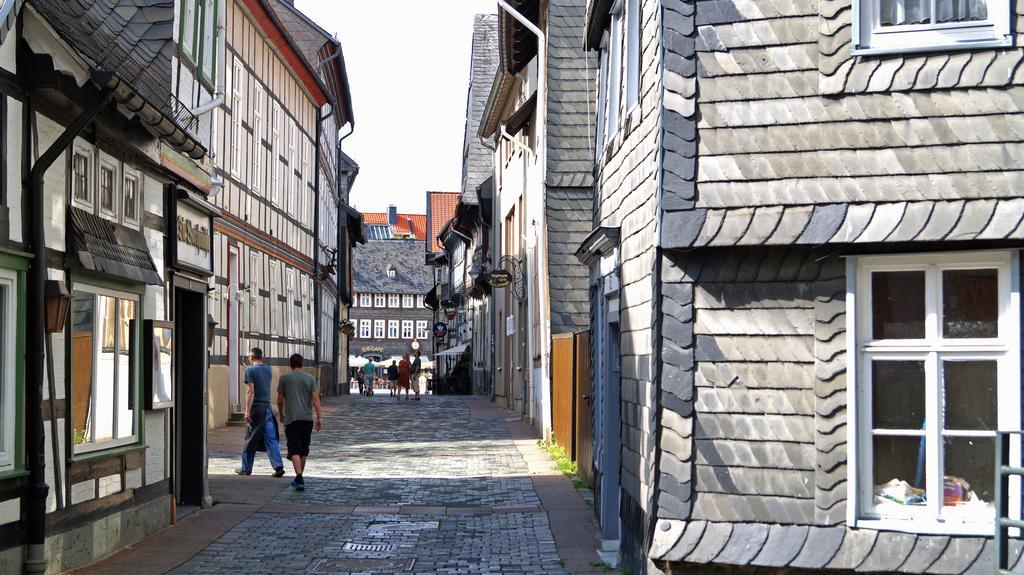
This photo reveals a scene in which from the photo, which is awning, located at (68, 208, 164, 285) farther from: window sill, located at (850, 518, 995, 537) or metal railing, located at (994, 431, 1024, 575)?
metal railing, located at (994, 431, 1024, 575)

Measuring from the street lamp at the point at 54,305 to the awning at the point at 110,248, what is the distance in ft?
1.80

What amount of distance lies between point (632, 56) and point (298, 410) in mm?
7123

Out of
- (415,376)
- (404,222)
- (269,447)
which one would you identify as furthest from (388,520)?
(404,222)

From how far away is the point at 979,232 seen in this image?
22.4ft

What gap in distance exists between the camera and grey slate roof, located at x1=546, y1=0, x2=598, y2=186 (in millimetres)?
20844

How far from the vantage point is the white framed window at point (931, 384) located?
22.7 feet

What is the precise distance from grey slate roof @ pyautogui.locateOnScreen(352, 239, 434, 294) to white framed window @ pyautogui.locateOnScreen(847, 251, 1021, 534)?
3819 inches

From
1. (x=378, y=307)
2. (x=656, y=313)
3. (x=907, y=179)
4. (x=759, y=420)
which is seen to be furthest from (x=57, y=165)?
(x=378, y=307)

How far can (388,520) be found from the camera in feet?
41.4

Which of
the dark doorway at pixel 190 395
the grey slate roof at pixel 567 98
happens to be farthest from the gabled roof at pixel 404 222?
the dark doorway at pixel 190 395

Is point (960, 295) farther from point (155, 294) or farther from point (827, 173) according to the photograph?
point (155, 294)

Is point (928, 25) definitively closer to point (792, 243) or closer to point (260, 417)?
point (792, 243)

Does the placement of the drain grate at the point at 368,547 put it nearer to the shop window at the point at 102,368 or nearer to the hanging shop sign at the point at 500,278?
the shop window at the point at 102,368

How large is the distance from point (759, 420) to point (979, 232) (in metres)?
1.52
